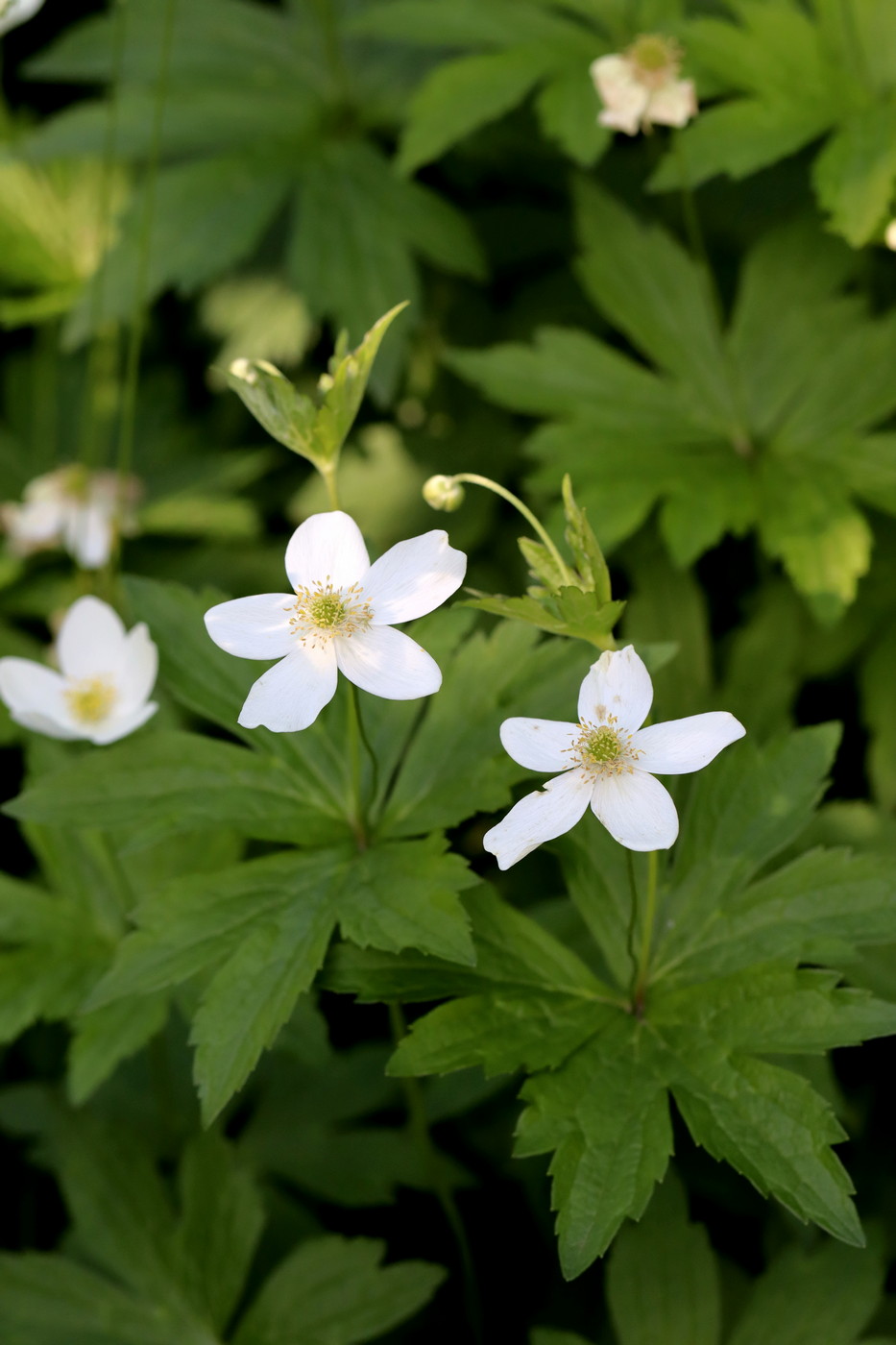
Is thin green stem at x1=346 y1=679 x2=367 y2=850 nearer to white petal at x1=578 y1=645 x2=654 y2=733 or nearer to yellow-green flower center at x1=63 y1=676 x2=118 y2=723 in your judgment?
white petal at x1=578 y1=645 x2=654 y2=733

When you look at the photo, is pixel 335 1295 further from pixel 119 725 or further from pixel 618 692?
pixel 618 692

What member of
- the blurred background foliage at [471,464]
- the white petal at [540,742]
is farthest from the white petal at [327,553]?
the blurred background foliage at [471,464]

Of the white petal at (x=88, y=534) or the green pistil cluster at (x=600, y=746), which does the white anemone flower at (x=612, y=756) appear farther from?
the white petal at (x=88, y=534)

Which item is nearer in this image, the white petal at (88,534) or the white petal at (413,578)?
the white petal at (413,578)

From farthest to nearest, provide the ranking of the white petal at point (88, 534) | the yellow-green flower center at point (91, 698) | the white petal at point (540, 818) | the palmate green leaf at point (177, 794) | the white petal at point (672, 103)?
the white petal at point (88, 534) < the white petal at point (672, 103) < the yellow-green flower center at point (91, 698) < the palmate green leaf at point (177, 794) < the white petal at point (540, 818)

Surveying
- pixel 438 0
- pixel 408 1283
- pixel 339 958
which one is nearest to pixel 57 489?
pixel 438 0

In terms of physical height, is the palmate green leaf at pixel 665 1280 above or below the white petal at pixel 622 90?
below

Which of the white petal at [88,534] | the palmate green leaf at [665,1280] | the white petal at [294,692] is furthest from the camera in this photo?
the white petal at [88,534]
